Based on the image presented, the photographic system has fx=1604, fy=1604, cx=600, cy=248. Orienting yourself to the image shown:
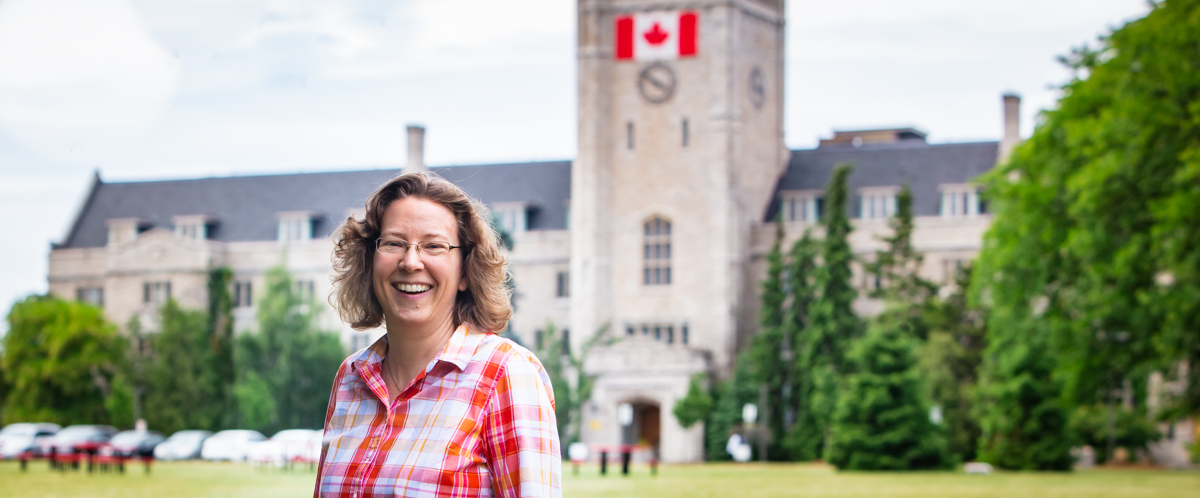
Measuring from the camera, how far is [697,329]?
55594 millimetres

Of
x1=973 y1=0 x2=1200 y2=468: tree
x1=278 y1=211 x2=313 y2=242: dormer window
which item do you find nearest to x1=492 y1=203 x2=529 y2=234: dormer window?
x1=278 y1=211 x2=313 y2=242: dormer window

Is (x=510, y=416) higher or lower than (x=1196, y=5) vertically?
lower

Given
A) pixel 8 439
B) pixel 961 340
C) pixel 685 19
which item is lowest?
pixel 8 439

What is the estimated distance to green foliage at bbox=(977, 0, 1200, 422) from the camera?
24156 millimetres

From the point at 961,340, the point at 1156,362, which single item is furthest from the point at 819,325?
the point at 1156,362

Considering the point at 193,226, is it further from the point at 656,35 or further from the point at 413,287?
the point at 413,287

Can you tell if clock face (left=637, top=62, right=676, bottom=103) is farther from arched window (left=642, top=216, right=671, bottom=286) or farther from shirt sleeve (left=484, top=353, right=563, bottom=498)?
shirt sleeve (left=484, top=353, right=563, bottom=498)

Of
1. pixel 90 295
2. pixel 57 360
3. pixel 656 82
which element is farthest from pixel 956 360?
pixel 90 295

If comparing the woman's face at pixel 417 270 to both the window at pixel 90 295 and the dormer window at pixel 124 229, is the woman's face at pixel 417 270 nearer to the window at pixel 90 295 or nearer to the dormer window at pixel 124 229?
the dormer window at pixel 124 229

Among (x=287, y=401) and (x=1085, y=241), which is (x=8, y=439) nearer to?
(x=287, y=401)

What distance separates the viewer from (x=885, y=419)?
38875 millimetres

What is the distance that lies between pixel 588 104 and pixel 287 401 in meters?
14.7

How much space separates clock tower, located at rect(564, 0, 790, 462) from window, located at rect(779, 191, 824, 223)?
2292mm

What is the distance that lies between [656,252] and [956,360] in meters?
11.7
